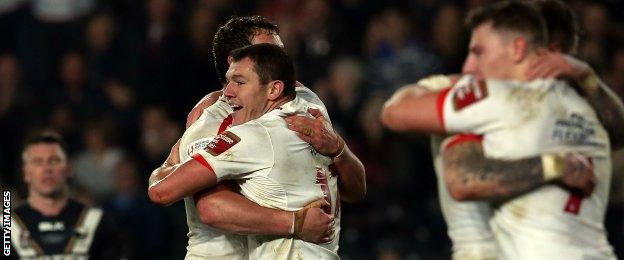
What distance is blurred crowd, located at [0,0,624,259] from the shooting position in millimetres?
10086

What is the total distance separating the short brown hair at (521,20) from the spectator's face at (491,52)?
3 centimetres

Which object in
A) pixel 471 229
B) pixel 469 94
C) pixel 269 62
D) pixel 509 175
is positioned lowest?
pixel 471 229

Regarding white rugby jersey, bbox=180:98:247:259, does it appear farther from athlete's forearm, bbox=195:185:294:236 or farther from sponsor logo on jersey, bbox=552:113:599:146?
sponsor logo on jersey, bbox=552:113:599:146

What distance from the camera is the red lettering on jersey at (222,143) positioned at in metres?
5.27

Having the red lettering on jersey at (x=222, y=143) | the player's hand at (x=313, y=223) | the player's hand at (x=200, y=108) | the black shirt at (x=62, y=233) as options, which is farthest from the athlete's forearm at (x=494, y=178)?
the black shirt at (x=62, y=233)

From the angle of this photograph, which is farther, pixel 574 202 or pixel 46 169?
pixel 46 169

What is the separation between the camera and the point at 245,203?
5.36 metres

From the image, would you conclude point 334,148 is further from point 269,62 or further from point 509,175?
point 509,175

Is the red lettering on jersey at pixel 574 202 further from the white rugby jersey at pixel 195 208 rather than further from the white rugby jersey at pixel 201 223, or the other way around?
the white rugby jersey at pixel 201 223

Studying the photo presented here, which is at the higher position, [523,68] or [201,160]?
[523,68]

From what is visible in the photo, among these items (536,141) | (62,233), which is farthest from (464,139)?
(62,233)

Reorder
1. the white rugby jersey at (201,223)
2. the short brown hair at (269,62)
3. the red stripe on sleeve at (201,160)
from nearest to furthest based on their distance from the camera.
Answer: the red stripe on sleeve at (201,160)
the short brown hair at (269,62)
the white rugby jersey at (201,223)

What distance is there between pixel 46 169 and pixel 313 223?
3.19 metres

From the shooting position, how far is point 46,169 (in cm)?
805
